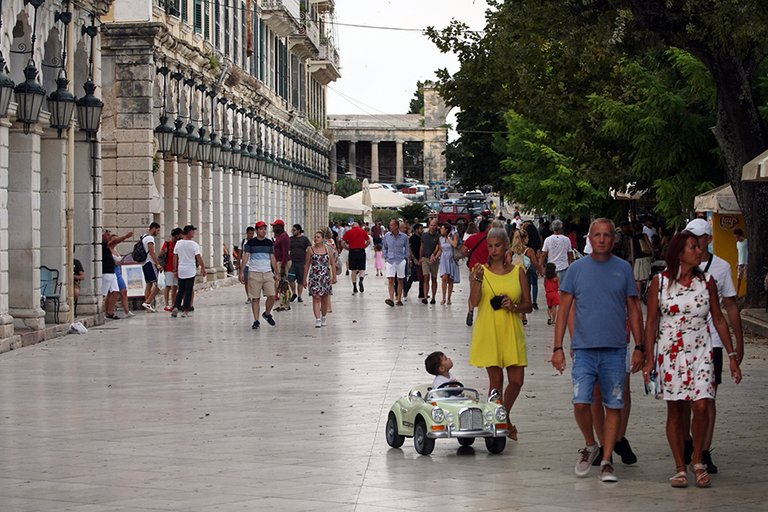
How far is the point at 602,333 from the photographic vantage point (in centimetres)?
972

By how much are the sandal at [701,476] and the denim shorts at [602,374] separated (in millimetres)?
620

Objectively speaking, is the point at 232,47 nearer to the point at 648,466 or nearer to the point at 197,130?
the point at 197,130

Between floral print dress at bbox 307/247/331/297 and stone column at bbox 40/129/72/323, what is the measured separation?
12.7ft

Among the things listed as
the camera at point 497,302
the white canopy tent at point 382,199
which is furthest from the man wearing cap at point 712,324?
the white canopy tent at point 382,199

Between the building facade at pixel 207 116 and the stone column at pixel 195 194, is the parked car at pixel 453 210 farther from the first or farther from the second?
the stone column at pixel 195 194

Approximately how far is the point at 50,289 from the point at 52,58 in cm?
367

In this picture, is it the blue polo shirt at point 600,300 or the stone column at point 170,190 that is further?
the stone column at point 170,190

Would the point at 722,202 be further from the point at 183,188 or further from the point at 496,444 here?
the point at 183,188

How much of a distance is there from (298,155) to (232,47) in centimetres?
2080

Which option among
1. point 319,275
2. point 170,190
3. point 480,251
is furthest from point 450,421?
point 170,190

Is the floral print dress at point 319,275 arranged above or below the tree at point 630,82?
below

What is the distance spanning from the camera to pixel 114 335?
23094 mm

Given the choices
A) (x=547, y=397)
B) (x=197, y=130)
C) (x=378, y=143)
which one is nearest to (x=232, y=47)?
(x=197, y=130)

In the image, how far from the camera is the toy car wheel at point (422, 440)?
34.9 ft
